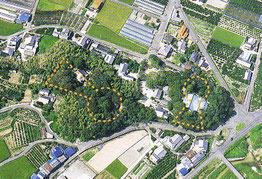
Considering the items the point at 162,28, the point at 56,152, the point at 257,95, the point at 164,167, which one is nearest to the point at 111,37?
the point at 162,28

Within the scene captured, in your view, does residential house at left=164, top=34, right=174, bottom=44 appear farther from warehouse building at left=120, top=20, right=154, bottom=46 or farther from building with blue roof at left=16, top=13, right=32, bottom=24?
building with blue roof at left=16, top=13, right=32, bottom=24

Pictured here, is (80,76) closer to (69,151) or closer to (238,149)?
(69,151)

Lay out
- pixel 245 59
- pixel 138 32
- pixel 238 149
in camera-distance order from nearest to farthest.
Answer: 1. pixel 238 149
2. pixel 245 59
3. pixel 138 32

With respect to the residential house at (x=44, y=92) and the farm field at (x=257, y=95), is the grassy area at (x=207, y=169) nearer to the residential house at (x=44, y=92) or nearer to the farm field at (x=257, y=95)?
the farm field at (x=257, y=95)

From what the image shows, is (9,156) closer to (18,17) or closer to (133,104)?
(133,104)

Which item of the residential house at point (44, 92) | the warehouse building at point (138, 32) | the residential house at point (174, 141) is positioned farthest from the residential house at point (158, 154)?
the residential house at point (44, 92)

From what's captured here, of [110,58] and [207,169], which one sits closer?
[207,169]

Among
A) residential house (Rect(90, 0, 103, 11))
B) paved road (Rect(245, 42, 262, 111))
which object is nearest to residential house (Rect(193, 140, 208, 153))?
paved road (Rect(245, 42, 262, 111))
